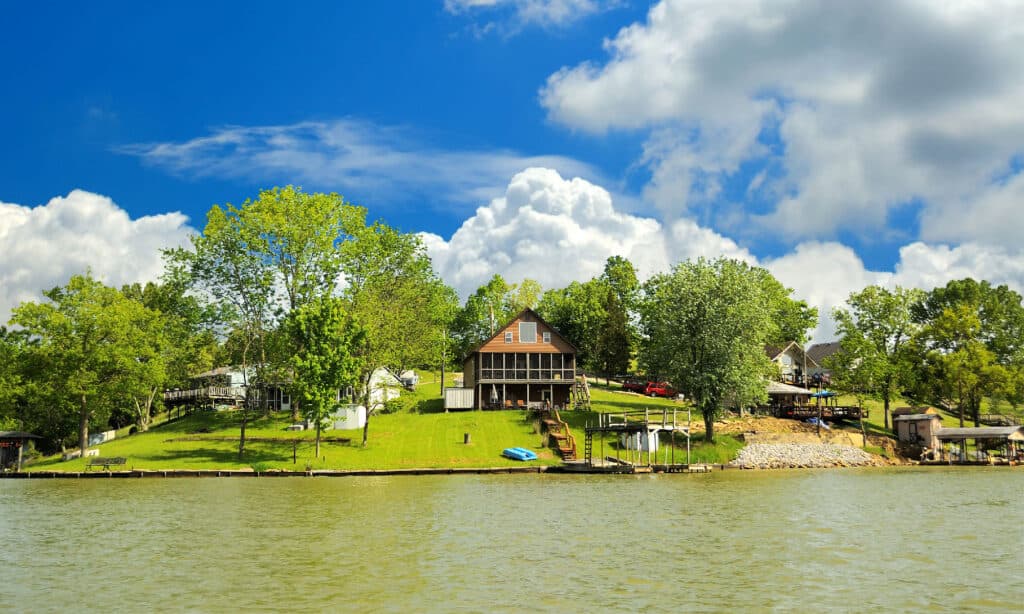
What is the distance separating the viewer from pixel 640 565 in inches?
908

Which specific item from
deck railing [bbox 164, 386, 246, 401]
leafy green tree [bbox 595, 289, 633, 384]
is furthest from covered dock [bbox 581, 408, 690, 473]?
deck railing [bbox 164, 386, 246, 401]

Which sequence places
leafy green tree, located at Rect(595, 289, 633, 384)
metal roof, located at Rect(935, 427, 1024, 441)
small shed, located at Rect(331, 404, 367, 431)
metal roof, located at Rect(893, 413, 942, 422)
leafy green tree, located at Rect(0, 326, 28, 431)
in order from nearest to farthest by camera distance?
leafy green tree, located at Rect(0, 326, 28, 431), small shed, located at Rect(331, 404, 367, 431), metal roof, located at Rect(935, 427, 1024, 441), metal roof, located at Rect(893, 413, 942, 422), leafy green tree, located at Rect(595, 289, 633, 384)

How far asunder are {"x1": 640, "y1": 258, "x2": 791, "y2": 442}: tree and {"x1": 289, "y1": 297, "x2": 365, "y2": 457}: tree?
79.8 feet

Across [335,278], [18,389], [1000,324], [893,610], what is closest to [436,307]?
[335,278]

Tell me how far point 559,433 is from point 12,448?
141 ft

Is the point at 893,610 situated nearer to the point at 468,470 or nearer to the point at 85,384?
the point at 468,470

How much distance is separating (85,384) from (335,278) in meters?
22.3

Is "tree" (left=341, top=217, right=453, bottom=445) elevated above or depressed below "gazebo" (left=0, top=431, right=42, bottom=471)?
above

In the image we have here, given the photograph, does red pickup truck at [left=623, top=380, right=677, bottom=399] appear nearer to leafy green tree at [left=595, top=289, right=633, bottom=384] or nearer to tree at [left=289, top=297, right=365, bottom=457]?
leafy green tree at [left=595, top=289, right=633, bottom=384]

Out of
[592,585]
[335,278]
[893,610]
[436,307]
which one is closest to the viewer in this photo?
[893,610]

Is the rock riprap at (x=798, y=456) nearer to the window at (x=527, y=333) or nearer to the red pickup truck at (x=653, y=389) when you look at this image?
the window at (x=527, y=333)

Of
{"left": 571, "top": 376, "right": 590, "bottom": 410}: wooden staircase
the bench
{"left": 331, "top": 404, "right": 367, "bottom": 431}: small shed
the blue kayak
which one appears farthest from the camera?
{"left": 571, "top": 376, "right": 590, "bottom": 410}: wooden staircase

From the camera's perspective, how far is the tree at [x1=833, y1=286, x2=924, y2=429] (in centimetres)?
8075

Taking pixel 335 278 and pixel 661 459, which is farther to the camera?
pixel 335 278
